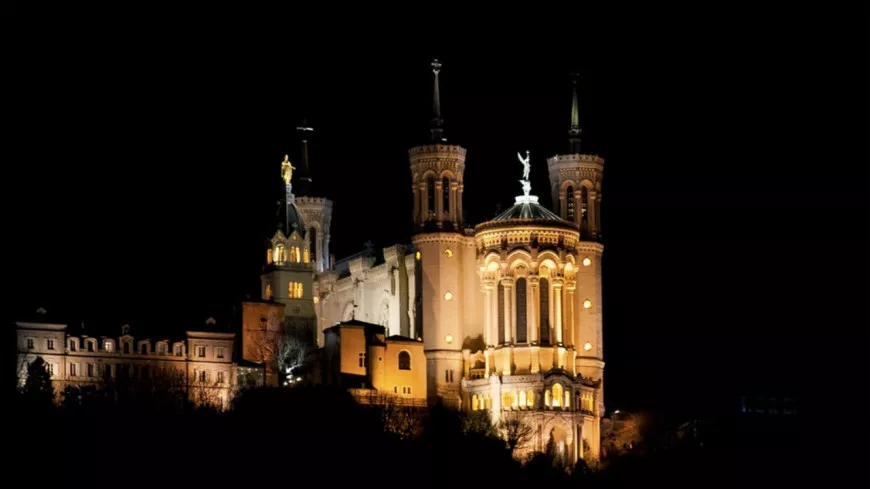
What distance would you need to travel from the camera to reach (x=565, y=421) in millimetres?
134000

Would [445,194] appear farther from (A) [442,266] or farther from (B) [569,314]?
(B) [569,314]

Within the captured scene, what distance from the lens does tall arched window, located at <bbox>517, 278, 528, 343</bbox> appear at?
13638 cm

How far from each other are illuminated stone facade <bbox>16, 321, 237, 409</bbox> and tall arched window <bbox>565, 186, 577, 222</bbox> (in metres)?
23.8

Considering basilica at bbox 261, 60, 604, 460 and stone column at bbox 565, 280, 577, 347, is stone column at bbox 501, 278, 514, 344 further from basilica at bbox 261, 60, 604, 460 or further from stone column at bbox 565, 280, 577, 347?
stone column at bbox 565, 280, 577, 347

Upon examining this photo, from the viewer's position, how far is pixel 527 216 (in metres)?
138

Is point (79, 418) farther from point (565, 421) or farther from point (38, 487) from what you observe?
point (565, 421)

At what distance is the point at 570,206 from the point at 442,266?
422 inches

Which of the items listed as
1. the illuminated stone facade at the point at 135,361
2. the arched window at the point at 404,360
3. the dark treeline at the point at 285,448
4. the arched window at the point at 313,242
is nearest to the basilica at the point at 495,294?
the arched window at the point at 404,360

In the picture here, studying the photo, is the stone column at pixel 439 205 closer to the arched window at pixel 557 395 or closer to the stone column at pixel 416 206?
the stone column at pixel 416 206

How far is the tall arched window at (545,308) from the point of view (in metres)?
136

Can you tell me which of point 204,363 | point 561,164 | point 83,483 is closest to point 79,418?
point 83,483

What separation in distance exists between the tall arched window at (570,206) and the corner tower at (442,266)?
7467 mm

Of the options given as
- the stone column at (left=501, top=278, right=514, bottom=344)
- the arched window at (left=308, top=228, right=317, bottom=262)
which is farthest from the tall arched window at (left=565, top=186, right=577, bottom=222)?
the arched window at (left=308, top=228, right=317, bottom=262)

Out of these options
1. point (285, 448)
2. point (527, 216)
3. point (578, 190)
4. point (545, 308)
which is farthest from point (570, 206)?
point (285, 448)
